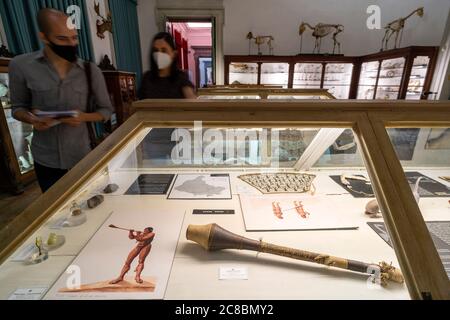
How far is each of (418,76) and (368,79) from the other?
1.52 meters

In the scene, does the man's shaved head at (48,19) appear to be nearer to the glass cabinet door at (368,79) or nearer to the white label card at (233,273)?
the white label card at (233,273)

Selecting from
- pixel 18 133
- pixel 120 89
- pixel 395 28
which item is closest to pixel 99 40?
pixel 120 89

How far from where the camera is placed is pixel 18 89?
Result: 144 centimetres

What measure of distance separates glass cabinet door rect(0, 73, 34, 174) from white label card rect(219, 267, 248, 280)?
344 cm

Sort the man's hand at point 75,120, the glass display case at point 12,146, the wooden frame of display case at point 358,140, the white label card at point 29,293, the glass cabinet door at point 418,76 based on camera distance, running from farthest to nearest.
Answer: the glass cabinet door at point 418,76, the glass display case at point 12,146, the man's hand at point 75,120, the white label card at point 29,293, the wooden frame of display case at point 358,140

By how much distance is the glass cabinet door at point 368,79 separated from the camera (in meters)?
7.14

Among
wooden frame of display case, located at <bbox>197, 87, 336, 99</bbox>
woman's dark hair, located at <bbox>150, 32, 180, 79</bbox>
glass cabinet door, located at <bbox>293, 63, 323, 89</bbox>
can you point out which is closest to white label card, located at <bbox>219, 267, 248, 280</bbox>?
woman's dark hair, located at <bbox>150, 32, 180, 79</bbox>

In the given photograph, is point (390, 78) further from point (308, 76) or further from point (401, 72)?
point (308, 76)

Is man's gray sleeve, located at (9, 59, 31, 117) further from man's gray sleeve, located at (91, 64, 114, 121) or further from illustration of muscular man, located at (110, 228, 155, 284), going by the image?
illustration of muscular man, located at (110, 228, 155, 284)

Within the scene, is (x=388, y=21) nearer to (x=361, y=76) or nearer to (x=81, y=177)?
(x=361, y=76)

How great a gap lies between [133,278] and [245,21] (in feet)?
27.1

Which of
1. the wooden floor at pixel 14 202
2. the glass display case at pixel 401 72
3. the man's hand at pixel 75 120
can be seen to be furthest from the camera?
the glass display case at pixel 401 72

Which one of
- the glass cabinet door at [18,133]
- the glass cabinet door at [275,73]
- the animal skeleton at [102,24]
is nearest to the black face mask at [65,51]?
the glass cabinet door at [18,133]

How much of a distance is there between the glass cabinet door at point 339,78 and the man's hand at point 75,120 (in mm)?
7615
